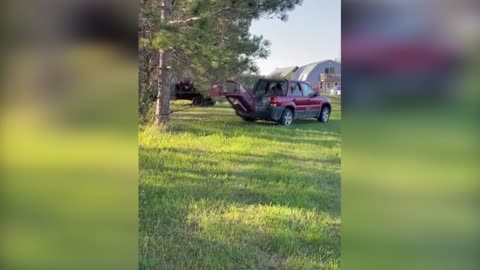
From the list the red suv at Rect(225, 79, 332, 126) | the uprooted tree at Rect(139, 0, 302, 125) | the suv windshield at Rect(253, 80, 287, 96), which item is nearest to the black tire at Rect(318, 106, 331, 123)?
the red suv at Rect(225, 79, 332, 126)

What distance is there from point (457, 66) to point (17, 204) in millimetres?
1268

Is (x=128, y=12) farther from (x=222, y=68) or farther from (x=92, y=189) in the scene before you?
(x=222, y=68)

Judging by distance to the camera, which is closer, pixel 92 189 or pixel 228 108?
pixel 92 189

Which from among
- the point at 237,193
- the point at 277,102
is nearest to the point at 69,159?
the point at 237,193

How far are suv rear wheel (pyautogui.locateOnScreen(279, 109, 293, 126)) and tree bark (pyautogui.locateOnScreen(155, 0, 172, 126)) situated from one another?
595 millimetres

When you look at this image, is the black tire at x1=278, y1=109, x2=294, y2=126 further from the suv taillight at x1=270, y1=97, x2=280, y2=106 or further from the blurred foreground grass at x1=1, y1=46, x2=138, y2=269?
the blurred foreground grass at x1=1, y1=46, x2=138, y2=269

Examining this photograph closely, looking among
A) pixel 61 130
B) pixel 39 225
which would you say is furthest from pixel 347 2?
pixel 39 225

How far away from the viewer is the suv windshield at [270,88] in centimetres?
195

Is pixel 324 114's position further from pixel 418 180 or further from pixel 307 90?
pixel 418 180

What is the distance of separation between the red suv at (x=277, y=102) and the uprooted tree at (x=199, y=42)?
0.42 ft

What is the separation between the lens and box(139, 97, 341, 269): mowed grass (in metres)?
1.65

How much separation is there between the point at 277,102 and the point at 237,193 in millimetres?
514

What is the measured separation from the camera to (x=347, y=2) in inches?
45.1

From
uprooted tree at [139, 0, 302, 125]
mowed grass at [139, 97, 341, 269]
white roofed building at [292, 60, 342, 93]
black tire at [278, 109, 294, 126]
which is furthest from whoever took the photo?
black tire at [278, 109, 294, 126]
